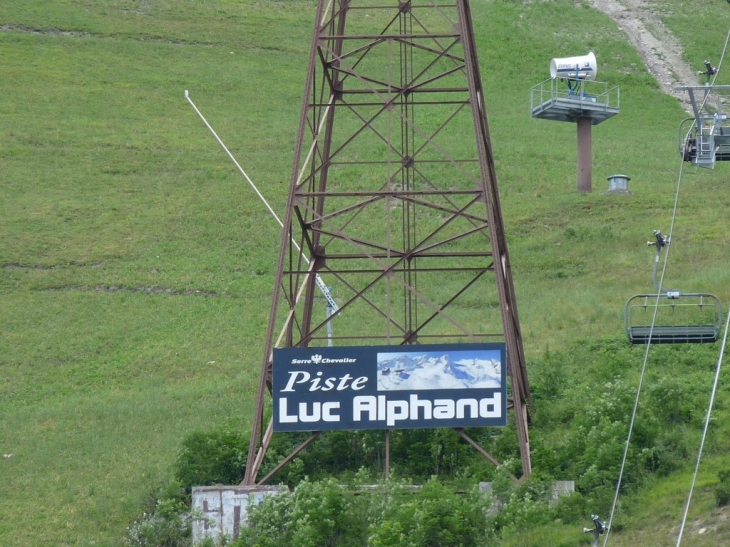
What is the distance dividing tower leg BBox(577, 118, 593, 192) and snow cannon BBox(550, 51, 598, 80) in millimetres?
1833

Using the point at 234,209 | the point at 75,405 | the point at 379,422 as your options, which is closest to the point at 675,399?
the point at 379,422

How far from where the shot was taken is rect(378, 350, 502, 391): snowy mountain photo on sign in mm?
27953

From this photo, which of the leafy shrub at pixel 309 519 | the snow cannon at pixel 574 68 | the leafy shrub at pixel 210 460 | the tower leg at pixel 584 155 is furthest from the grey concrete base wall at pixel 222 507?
the tower leg at pixel 584 155

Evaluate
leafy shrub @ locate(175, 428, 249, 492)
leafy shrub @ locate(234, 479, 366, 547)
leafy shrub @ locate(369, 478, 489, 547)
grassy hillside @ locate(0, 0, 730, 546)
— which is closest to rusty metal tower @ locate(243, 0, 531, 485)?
leafy shrub @ locate(175, 428, 249, 492)

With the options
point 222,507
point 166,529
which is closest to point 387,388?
point 222,507

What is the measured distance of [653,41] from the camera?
292 ft

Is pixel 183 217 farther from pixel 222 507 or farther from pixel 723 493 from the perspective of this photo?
pixel 723 493

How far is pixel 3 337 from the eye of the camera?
154 feet

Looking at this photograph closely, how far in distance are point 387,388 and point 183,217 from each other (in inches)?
1246

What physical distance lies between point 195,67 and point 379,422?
54.9m

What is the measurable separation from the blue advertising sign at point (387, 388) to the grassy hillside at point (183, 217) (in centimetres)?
379

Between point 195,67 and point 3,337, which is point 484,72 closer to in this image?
point 195,67

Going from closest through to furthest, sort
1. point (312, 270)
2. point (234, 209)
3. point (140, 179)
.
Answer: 1. point (312, 270)
2. point (234, 209)
3. point (140, 179)

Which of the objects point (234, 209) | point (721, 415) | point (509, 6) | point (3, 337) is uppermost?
point (509, 6)
